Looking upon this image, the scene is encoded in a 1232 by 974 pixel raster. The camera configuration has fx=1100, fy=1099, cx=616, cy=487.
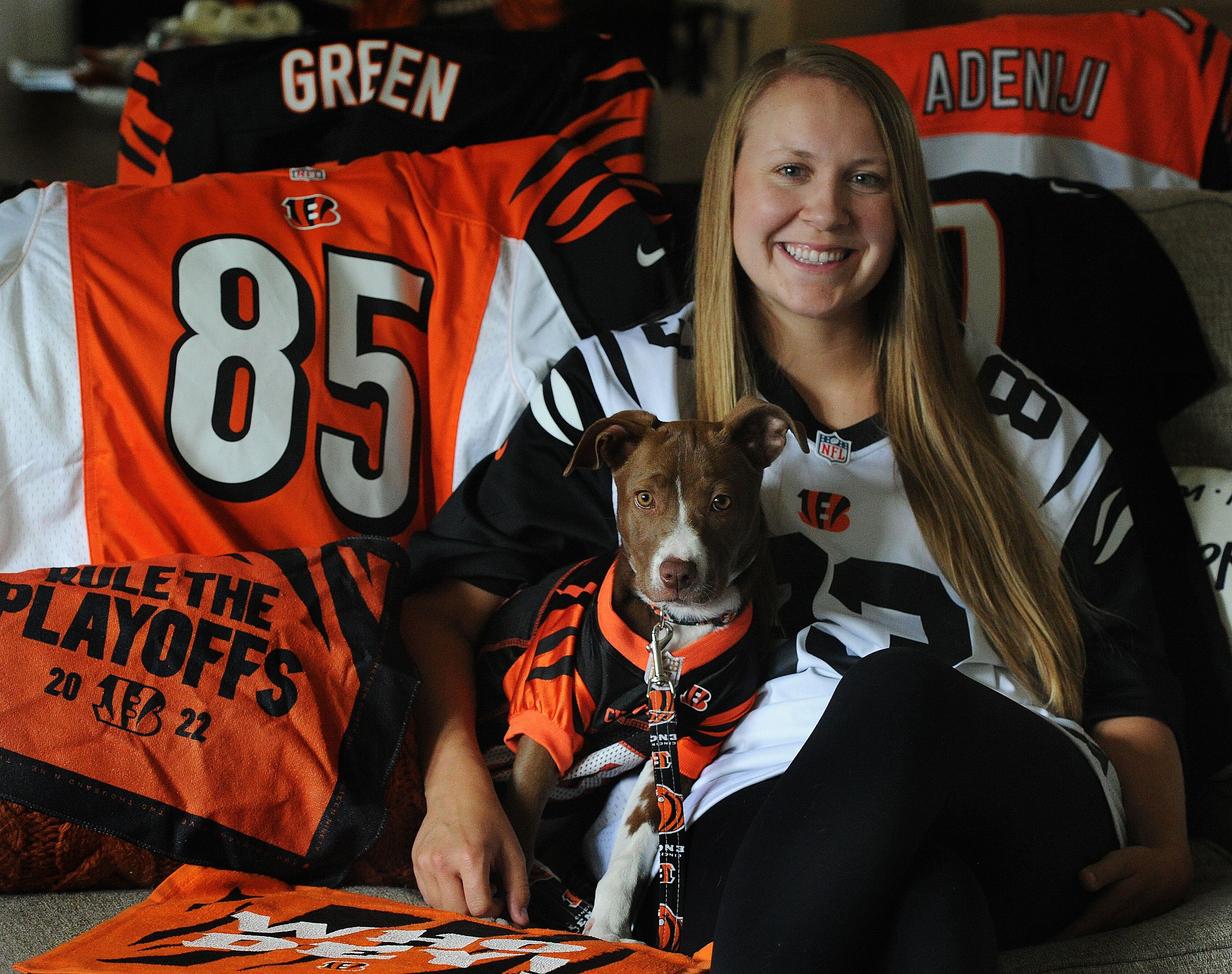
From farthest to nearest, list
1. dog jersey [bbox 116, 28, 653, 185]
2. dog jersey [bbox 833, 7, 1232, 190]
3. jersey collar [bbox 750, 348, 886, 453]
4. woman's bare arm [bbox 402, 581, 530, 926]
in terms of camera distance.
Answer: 1. dog jersey [bbox 833, 7, 1232, 190]
2. dog jersey [bbox 116, 28, 653, 185]
3. jersey collar [bbox 750, 348, 886, 453]
4. woman's bare arm [bbox 402, 581, 530, 926]

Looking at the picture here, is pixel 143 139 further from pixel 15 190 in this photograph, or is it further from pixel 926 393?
pixel 926 393

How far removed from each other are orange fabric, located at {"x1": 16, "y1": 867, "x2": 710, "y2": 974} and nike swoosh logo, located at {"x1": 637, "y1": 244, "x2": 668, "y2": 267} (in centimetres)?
114

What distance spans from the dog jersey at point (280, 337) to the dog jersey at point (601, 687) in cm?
40

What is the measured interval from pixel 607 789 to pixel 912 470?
2.16ft

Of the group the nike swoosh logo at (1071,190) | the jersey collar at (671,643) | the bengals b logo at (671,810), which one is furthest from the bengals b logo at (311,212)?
the nike swoosh logo at (1071,190)

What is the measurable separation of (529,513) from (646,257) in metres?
0.57

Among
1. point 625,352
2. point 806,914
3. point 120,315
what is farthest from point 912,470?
point 120,315

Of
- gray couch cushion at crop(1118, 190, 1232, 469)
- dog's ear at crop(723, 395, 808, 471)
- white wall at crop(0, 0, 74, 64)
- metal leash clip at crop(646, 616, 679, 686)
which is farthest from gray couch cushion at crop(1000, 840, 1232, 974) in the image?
white wall at crop(0, 0, 74, 64)

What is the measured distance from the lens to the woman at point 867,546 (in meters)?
1.34

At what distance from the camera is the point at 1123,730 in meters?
1.62

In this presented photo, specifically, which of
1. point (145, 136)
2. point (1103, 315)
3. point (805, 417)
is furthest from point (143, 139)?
point (1103, 315)

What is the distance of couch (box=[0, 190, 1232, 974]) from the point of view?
4.16 ft

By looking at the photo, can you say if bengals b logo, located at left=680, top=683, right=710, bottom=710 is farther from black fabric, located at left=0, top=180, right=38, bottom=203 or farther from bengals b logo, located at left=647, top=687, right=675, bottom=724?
black fabric, located at left=0, top=180, right=38, bottom=203

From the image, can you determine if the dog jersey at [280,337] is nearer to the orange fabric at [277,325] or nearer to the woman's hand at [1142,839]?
the orange fabric at [277,325]
